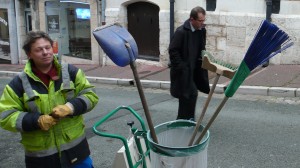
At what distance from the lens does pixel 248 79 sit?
1004 centimetres

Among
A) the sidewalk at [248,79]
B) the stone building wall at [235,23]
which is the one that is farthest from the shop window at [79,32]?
the stone building wall at [235,23]

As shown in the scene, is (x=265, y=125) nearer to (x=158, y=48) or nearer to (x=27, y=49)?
(x=27, y=49)

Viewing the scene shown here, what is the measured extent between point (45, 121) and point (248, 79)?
7.78m

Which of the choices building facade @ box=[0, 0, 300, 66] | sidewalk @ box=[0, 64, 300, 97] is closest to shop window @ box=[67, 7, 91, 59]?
building facade @ box=[0, 0, 300, 66]

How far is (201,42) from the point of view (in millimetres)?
5578

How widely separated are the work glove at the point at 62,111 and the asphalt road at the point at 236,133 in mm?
2420

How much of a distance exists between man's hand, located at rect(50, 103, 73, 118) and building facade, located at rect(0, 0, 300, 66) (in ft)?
28.8

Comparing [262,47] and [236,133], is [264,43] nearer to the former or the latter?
[262,47]

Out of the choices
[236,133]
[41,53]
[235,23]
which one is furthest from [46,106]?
[235,23]

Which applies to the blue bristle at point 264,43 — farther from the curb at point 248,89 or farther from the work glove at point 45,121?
the curb at point 248,89

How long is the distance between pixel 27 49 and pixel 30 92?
0.33 meters

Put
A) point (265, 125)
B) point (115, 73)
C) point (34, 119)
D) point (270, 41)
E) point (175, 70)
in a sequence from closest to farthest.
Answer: point (270, 41)
point (34, 119)
point (175, 70)
point (265, 125)
point (115, 73)

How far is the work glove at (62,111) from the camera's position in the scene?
9.38ft

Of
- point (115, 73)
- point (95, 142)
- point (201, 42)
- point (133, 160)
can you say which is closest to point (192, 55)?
point (201, 42)
